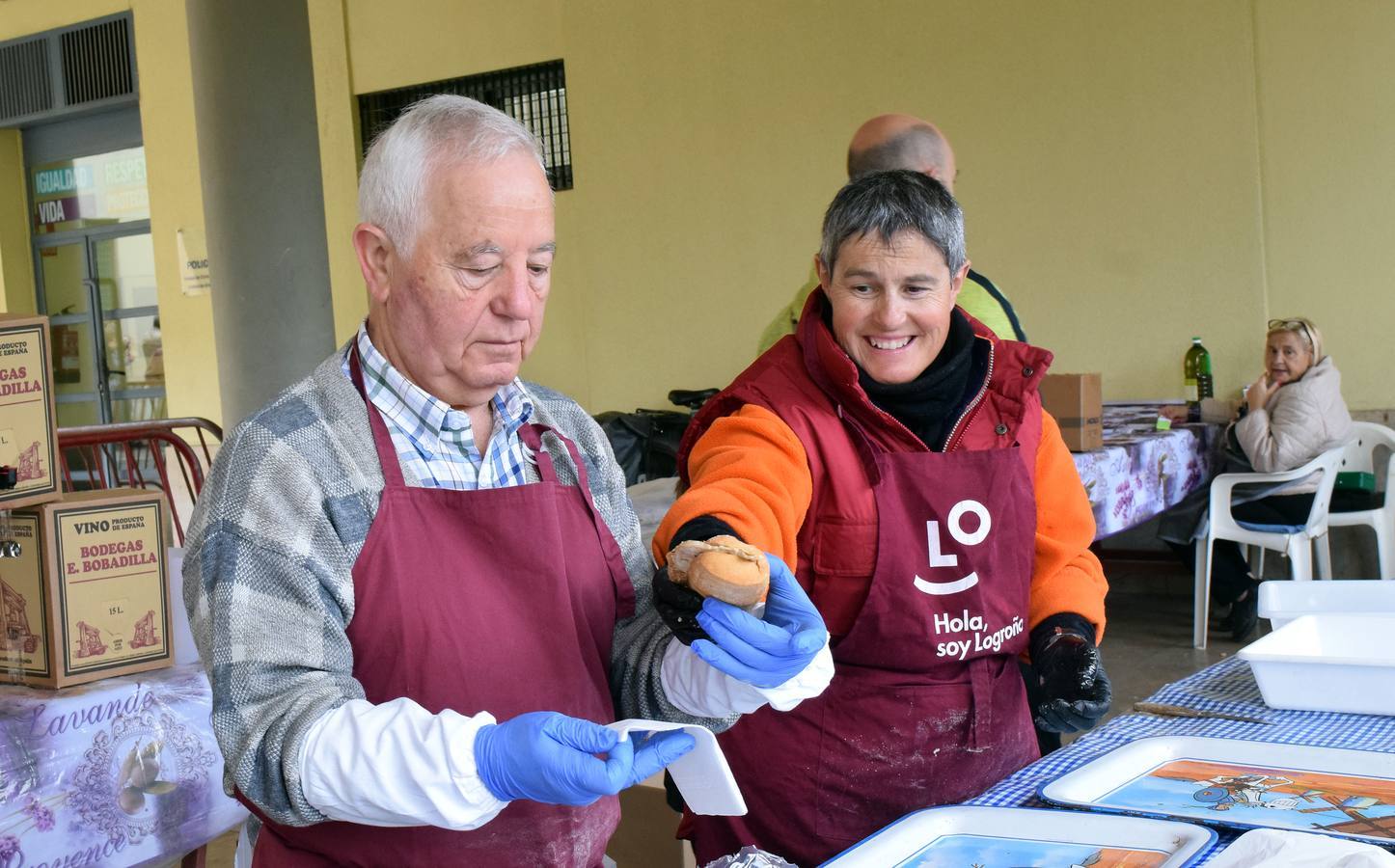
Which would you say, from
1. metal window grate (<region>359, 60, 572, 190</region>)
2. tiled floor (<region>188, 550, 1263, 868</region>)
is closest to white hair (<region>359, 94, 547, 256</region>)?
tiled floor (<region>188, 550, 1263, 868</region>)

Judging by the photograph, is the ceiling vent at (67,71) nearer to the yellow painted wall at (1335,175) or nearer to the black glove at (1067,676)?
the yellow painted wall at (1335,175)

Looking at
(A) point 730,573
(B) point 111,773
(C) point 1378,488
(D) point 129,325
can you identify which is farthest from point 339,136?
(A) point 730,573

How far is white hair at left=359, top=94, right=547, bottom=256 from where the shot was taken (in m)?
1.46

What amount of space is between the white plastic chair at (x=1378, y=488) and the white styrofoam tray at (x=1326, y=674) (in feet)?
12.9

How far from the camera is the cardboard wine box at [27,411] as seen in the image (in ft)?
7.72

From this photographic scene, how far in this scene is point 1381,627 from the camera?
2105 mm

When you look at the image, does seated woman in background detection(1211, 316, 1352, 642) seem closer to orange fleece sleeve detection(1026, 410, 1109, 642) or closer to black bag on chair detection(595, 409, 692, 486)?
black bag on chair detection(595, 409, 692, 486)

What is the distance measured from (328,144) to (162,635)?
7810 millimetres

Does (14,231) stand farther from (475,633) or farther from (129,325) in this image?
(475,633)

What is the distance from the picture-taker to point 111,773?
2.29m

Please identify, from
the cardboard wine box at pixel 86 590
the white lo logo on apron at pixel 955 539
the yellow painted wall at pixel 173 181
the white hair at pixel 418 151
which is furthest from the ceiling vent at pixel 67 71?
the white lo logo on apron at pixel 955 539

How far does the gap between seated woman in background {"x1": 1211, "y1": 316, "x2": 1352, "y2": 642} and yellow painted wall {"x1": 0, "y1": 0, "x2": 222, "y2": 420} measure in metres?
7.56

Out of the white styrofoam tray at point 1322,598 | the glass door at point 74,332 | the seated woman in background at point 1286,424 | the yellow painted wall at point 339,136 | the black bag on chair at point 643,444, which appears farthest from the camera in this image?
the glass door at point 74,332

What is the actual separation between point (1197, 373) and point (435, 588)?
5.57 m
